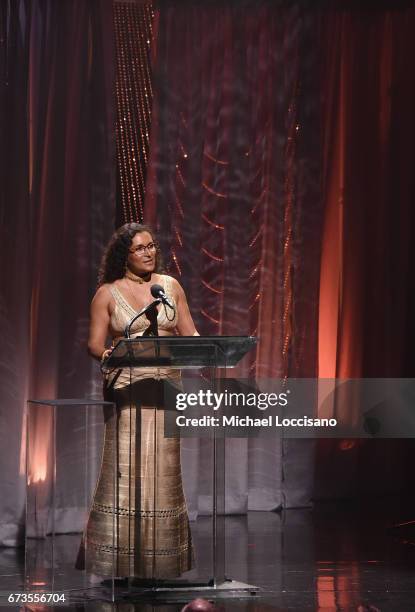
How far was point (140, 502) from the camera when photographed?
427 centimetres

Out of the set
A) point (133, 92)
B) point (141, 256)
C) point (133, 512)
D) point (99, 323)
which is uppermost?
point (133, 92)

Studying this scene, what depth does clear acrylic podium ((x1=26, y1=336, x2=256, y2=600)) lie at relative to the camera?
165 inches

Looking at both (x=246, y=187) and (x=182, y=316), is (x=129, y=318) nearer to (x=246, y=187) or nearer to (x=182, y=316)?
(x=182, y=316)

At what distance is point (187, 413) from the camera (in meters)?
4.30

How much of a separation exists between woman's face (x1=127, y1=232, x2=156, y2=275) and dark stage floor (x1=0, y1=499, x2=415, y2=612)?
3.63 ft

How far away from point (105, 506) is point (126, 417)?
0.34 metres

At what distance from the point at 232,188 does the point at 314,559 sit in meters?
2.52

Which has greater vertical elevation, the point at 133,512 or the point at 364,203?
the point at 364,203

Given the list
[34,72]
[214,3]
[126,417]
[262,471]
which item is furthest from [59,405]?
[214,3]

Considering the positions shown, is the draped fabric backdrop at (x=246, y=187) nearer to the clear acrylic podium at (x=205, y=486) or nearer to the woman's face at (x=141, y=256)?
the woman's face at (x=141, y=256)

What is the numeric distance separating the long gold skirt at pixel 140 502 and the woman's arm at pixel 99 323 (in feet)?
1.26

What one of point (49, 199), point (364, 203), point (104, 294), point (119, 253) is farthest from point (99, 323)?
point (364, 203)

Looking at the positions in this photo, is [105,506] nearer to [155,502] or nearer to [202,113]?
[155,502]

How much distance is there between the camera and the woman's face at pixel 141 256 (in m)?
4.75
